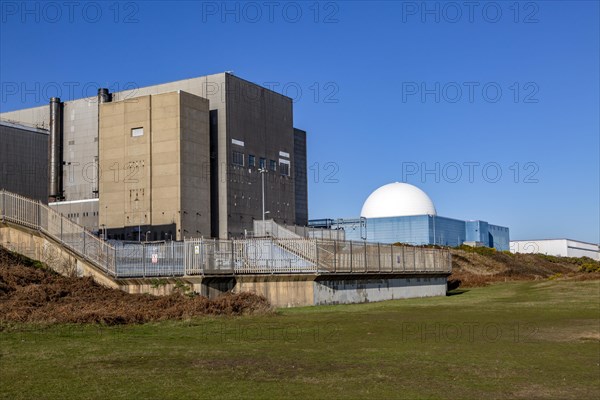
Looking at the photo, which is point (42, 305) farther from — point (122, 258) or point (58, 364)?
point (58, 364)

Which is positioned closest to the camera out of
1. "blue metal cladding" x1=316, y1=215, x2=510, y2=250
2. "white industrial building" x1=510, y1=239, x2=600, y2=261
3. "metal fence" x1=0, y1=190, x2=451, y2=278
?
"metal fence" x1=0, y1=190, x2=451, y2=278

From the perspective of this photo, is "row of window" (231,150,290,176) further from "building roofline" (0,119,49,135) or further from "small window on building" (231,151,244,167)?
"building roofline" (0,119,49,135)

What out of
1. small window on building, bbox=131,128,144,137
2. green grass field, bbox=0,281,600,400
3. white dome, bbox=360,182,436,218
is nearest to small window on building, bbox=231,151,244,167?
small window on building, bbox=131,128,144,137

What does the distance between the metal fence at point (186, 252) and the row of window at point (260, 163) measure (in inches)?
2040

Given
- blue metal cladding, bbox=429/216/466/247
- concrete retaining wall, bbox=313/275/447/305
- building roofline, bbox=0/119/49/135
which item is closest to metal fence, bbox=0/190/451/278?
concrete retaining wall, bbox=313/275/447/305

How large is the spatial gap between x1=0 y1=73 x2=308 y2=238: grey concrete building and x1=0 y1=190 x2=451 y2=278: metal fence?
4394 cm

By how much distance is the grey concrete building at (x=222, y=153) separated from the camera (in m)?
82.2

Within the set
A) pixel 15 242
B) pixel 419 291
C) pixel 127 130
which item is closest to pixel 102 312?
pixel 15 242

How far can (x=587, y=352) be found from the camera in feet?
49.4

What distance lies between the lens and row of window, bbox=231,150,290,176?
84.4m

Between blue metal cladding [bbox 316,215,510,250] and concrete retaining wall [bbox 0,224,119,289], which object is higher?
blue metal cladding [bbox 316,215,510,250]

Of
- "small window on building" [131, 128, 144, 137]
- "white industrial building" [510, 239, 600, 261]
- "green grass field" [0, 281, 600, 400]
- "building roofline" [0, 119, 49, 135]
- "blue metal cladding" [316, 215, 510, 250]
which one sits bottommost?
"green grass field" [0, 281, 600, 400]

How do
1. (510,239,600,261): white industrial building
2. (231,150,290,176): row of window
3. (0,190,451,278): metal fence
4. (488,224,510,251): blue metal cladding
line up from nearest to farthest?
(0,190,451,278): metal fence → (231,150,290,176): row of window → (488,224,510,251): blue metal cladding → (510,239,600,261): white industrial building

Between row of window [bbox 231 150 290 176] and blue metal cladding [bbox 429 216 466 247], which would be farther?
blue metal cladding [bbox 429 216 466 247]
